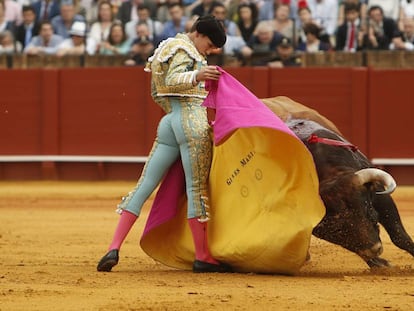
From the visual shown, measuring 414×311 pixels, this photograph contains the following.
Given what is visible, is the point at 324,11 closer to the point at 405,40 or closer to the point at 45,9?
the point at 405,40

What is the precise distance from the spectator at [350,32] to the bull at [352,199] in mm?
5076

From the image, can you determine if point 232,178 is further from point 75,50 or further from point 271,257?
point 75,50

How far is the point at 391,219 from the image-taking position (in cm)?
542

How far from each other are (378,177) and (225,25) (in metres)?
5.79

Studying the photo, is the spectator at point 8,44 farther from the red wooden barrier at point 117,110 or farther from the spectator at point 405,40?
the spectator at point 405,40

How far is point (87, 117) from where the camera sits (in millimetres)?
11547

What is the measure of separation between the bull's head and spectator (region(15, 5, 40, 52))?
6.76 meters

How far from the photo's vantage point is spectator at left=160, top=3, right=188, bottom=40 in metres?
10.8

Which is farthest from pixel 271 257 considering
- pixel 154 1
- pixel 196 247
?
pixel 154 1

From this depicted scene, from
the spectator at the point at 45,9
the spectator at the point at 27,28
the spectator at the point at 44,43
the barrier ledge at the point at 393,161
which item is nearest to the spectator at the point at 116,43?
the spectator at the point at 44,43

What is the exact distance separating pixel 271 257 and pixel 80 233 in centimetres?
259

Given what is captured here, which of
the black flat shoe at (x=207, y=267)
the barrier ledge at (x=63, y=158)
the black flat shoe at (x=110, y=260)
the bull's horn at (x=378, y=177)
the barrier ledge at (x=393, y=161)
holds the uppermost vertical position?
the bull's horn at (x=378, y=177)

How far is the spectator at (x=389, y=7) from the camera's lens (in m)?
10.5

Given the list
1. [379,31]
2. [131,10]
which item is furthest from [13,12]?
[379,31]
